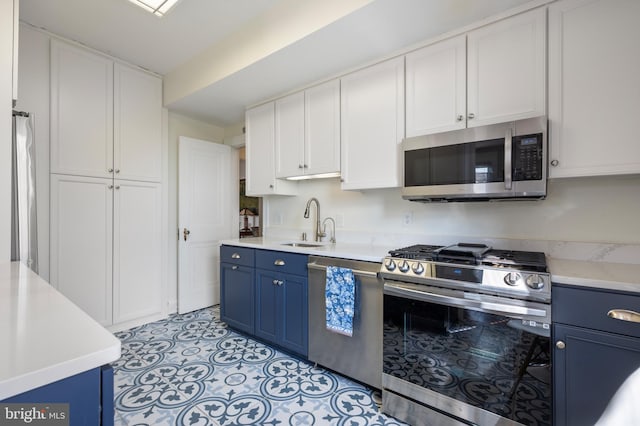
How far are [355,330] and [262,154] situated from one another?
193 cm

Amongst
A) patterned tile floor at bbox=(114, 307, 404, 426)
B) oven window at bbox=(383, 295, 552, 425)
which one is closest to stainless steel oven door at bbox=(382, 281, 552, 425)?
oven window at bbox=(383, 295, 552, 425)

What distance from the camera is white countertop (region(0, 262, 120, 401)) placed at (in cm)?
54

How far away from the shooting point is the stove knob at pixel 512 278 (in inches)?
55.3

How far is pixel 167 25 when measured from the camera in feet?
7.80

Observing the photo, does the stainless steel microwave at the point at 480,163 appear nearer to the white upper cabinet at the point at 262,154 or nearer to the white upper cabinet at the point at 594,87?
the white upper cabinet at the point at 594,87

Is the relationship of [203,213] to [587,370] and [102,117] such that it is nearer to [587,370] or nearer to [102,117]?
[102,117]

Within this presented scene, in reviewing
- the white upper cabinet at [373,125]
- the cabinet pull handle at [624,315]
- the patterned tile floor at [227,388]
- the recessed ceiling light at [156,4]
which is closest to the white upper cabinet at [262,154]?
the white upper cabinet at [373,125]

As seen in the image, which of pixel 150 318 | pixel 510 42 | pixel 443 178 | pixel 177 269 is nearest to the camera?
pixel 510 42

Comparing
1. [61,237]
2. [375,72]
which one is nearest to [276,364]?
[61,237]

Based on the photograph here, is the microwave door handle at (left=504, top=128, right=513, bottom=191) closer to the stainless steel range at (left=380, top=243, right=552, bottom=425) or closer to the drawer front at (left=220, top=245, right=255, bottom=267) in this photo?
the stainless steel range at (left=380, top=243, right=552, bottom=425)

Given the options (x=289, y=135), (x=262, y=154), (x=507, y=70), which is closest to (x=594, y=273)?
(x=507, y=70)

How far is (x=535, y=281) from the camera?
1.37 meters

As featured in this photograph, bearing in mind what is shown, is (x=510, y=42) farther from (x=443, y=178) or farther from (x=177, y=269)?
(x=177, y=269)

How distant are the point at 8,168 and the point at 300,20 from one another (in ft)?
6.22
